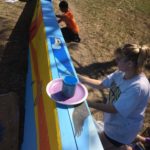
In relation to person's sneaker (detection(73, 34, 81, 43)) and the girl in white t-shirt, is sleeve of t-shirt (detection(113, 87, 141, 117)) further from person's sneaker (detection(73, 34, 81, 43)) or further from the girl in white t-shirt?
person's sneaker (detection(73, 34, 81, 43))

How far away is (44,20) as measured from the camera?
4.65 meters

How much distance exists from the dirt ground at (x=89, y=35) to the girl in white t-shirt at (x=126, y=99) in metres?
1.37

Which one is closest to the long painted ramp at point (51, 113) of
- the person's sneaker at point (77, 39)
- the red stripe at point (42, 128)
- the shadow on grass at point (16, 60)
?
the red stripe at point (42, 128)

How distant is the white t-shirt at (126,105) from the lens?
3113 millimetres

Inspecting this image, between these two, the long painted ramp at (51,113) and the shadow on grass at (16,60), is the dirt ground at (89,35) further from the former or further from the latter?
the long painted ramp at (51,113)

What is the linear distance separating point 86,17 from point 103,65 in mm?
2069

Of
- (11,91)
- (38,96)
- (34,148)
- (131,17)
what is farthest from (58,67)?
(131,17)

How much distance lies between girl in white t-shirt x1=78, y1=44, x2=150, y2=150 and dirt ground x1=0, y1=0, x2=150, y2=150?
1366mm

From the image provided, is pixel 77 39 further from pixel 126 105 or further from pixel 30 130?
pixel 126 105

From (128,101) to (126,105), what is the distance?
43 mm

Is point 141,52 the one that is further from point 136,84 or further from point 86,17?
point 86,17

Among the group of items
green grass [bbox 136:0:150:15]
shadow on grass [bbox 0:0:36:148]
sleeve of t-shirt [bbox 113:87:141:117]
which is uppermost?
sleeve of t-shirt [bbox 113:87:141:117]

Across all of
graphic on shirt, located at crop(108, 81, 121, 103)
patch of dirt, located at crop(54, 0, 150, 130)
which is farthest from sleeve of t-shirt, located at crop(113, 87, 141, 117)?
patch of dirt, located at crop(54, 0, 150, 130)

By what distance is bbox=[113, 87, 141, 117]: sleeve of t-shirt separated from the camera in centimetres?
310
